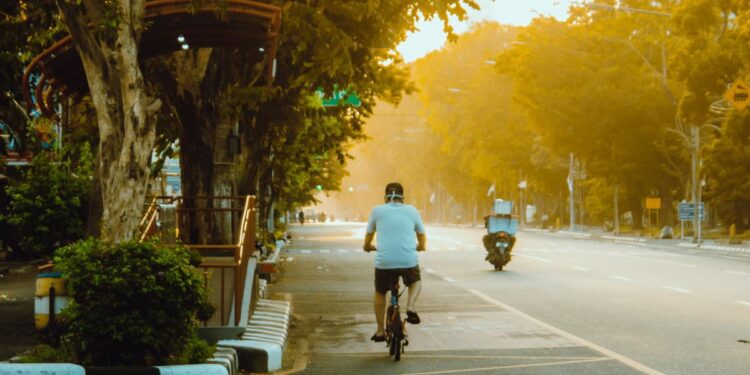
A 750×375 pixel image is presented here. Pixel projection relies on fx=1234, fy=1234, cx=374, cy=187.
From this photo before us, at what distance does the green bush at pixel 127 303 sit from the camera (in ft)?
31.1

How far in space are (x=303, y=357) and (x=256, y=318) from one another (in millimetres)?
1988

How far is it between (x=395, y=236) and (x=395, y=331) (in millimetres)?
1079

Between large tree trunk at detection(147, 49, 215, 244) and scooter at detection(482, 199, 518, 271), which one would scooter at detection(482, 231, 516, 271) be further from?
large tree trunk at detection(147, 49, 215, 244)

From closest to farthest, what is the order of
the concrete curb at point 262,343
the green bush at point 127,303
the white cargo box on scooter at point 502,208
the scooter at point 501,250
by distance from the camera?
the green bush at point 127,303
the concrete curb at point 262,343
the scooter at point 501,250
the white cargo box on scooter at point 502,208

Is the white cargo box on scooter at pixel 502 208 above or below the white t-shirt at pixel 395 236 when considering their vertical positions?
above

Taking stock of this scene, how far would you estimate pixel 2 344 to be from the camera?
41.8 ft

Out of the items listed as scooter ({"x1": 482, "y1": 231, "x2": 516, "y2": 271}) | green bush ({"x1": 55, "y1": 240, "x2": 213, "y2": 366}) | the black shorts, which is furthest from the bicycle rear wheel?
scooter ({"x1": 482, "y1": 231, "x2": 516, "y2": 271})

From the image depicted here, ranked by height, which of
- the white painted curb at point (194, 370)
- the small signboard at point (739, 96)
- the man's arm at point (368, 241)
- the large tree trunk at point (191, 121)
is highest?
the small signboard at point (739, 96)

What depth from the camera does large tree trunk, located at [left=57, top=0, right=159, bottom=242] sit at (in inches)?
435

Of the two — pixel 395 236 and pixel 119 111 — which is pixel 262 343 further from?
pixel 119 111

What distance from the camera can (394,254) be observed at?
12898 millimetres

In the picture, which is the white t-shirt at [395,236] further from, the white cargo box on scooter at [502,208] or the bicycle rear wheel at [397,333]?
the white cargo box on scooter at [502,208]

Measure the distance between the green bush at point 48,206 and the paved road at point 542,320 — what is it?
543 cm

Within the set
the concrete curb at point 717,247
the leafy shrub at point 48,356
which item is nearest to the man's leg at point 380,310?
the leafy shrub at point 48,356
